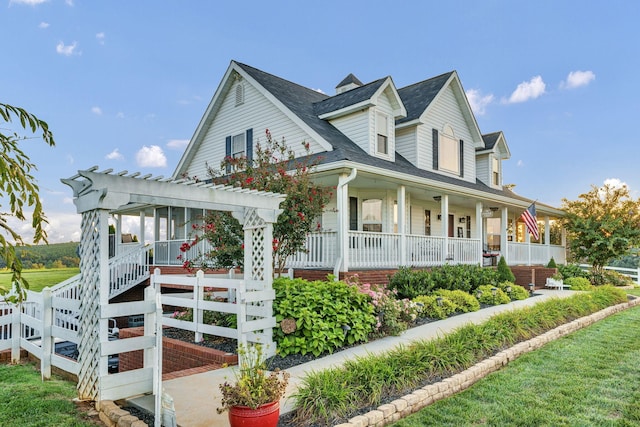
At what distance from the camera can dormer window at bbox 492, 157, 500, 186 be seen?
20.7 metres

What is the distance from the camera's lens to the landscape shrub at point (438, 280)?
433 inches

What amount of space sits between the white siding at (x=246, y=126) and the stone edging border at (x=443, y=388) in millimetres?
7624

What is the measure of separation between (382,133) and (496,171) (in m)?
9.02

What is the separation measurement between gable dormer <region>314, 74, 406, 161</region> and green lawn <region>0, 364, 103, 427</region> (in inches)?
411

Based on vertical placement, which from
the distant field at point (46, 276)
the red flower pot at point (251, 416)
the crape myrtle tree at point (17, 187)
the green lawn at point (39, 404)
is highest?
the crape myrtle tree at point (17, 187)

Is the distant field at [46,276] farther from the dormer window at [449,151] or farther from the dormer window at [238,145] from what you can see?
the dormer window at [449,151]

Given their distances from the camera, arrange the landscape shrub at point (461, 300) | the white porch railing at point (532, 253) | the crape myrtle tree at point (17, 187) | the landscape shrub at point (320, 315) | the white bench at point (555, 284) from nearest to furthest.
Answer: the crape myrtle tree at point (17, 187) → the landscape shrub at point (320, 315) → the landscape shrub at point (461, 300) → the white bench at point (555, 284) → the white porch railing at point (532, 253)

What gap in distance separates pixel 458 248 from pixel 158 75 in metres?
11.0

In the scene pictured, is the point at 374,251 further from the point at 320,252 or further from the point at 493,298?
the point at 493,298

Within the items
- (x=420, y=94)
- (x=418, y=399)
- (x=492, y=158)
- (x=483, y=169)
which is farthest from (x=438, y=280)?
(x=492, y=158)

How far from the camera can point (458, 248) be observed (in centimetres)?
1538

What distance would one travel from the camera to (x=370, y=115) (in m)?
14.0

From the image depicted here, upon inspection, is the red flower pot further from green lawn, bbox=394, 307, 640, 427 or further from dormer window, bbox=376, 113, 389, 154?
dormer window, bbox=376, 113, 389, 154

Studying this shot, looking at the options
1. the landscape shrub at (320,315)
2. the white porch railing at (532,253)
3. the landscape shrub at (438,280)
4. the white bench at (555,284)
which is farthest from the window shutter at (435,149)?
the landscape shrub at (320,315)
